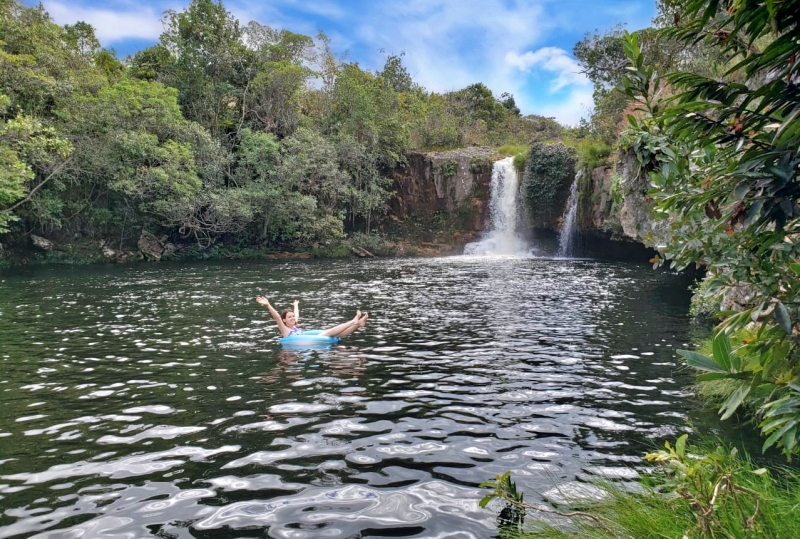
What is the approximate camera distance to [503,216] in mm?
39812

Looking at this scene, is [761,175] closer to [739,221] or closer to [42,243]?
[739,221]

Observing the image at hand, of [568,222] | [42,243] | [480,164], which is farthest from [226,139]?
[568,222]

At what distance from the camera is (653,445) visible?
5.89 m

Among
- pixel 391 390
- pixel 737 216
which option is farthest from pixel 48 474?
pixel 737 216

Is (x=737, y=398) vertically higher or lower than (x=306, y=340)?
higher

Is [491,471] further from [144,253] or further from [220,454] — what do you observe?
[144,253]

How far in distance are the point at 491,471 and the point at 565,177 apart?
1342 inches

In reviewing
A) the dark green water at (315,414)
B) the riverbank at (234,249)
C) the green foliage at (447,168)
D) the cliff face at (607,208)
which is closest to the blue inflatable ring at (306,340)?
the dark green water at (315,414)

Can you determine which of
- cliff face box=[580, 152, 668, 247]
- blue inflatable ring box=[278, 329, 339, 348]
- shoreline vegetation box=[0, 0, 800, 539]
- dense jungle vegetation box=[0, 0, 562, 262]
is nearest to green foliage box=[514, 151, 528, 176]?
shoreline vegetation box=[0, 0, 800, 539]

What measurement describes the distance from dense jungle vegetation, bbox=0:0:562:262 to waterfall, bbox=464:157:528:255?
7.78 meters

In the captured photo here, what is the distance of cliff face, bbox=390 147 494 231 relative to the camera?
41031 mm

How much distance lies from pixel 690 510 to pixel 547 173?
35.6m

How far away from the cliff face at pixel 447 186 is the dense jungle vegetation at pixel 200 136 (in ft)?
4.93

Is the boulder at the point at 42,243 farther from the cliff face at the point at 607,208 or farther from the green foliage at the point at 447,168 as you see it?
the cliff face at the point at 607,208
